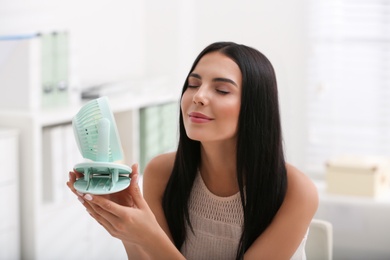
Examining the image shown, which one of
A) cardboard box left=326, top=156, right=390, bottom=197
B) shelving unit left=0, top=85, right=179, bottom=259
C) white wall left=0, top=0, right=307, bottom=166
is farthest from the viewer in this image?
white wall left=0, top=0, right=307, bottom=166

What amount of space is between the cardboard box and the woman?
170 centimetres

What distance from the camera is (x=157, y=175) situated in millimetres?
1679

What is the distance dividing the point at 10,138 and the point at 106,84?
0.94m

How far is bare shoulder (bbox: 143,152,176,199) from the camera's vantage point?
167 cm

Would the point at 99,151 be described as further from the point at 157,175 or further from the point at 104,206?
the point at 157,175

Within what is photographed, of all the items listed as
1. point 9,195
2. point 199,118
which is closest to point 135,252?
point 199,118

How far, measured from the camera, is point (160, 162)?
170 centimetres

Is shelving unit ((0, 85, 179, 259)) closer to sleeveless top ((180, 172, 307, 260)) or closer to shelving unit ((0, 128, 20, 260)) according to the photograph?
shelving unit ((0, 128, 20, 260))

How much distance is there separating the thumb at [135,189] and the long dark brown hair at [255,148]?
0.32 metres

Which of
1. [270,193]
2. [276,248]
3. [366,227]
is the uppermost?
[270,193]

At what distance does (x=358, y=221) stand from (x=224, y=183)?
172 centimetres

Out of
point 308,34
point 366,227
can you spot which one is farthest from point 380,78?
point 366,227

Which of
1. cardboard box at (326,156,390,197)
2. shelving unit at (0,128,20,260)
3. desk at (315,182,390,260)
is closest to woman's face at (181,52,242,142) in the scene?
shelving unit at (0,128,20,260)

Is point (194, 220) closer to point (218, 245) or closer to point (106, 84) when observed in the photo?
point (218, 245)
